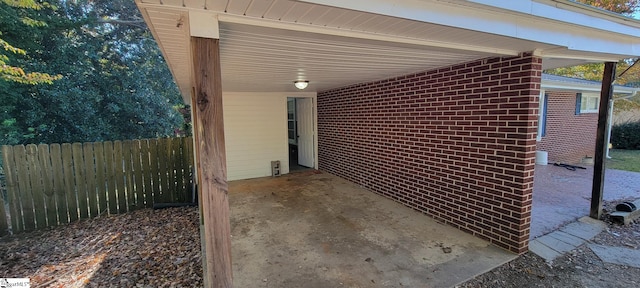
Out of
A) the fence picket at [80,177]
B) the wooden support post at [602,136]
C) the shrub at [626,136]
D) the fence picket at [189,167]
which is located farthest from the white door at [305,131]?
the shrub at [626,136]

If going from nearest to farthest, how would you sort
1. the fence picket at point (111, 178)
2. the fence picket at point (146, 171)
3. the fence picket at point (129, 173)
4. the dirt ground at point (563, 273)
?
the dirt ground at point (563, 273) < the fence picket at point (111, 178) < the fence picket at point (129, 173) < the fence picket at point (146, 171)

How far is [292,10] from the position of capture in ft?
5.56

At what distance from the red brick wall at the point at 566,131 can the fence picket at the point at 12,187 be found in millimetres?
12002

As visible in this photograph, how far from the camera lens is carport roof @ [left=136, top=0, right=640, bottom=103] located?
5.54 feet

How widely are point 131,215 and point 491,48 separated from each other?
6.02 meters

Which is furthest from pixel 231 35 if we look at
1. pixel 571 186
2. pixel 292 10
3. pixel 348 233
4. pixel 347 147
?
pixel 571 186

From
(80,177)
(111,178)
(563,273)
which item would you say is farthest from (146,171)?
(563,273)

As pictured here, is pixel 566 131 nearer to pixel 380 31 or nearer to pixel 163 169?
pixel 380 31

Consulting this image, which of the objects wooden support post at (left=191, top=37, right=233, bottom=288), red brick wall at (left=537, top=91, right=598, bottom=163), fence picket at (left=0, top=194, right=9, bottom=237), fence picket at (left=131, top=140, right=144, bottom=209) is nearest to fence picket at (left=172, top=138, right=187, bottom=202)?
fence picket at (left=131, top=140, right=144, bottom=209)

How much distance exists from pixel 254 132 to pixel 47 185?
3980 millimetres

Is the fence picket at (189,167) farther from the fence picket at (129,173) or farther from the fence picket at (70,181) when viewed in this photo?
the fence picket at (70,181)

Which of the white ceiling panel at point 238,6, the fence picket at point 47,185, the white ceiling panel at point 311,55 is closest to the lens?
the white ceiling panel at point 238,6

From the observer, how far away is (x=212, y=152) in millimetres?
1723

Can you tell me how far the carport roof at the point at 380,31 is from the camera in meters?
1.69
